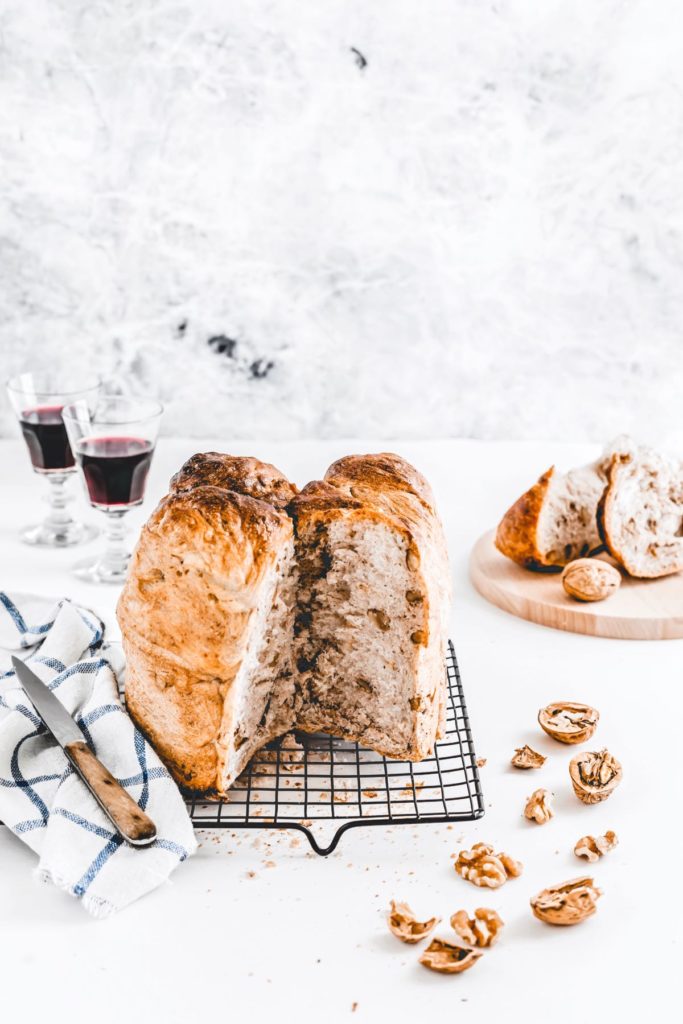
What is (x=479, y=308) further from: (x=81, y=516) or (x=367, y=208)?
(x=81, y=516)

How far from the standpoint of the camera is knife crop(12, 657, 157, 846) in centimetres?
134

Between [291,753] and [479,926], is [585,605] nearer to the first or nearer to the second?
[291,753]

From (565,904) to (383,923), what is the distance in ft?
0.69

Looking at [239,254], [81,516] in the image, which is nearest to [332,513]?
[81,516]

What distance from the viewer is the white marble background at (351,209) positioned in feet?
9.12

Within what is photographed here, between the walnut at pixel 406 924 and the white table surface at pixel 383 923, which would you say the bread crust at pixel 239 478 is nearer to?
the white table surface at pixel 383 923

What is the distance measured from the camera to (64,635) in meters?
1.77

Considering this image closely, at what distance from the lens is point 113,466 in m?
2.23

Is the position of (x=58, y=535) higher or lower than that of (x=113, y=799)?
lower

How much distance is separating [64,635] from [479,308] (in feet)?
5.73

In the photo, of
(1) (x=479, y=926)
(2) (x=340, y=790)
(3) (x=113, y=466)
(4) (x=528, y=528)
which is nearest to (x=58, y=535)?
(3) (x=113, y=466)

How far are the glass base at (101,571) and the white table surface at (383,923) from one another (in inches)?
35.1

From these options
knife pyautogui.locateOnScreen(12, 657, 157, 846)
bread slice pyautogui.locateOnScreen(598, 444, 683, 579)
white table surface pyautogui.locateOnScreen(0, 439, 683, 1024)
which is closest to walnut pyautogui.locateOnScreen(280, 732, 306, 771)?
white table surface pyautogui.locateOnScreen(0, 439, 683, 1024)

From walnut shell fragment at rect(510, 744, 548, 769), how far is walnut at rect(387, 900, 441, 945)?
389 mm
